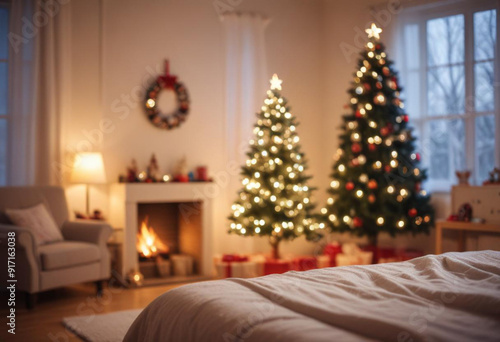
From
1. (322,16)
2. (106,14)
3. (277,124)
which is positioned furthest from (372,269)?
(322,16)

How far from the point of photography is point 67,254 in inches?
188

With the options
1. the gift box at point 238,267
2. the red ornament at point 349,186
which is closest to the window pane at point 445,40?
the red ornament at point 349,186

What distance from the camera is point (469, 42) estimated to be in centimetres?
598

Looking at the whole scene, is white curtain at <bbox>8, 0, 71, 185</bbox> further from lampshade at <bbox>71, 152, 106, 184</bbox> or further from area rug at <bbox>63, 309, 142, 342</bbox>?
area rug at <bbox>63, 309, 142, 342</bbox>

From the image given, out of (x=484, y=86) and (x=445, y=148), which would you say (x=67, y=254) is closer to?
(x=445, y=148)

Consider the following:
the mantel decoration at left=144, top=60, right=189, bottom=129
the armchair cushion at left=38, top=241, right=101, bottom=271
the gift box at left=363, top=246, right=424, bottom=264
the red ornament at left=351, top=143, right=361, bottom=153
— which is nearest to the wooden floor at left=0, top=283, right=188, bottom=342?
the armchair cushion at left=38, top=241, right=101, bottom=271

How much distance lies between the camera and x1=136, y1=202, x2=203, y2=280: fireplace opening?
6062 mm

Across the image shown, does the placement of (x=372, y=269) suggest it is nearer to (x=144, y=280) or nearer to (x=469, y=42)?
(x=144, y=280)

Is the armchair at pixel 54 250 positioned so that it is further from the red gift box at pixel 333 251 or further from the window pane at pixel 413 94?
the window pane at pixel 413 94

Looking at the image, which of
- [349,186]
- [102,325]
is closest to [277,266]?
[349,186]

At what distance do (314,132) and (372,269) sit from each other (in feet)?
16.0

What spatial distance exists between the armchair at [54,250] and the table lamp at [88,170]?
0.21 m

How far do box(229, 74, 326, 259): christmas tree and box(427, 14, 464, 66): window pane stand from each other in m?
1.84

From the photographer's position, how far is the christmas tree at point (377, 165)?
19.6 feet
